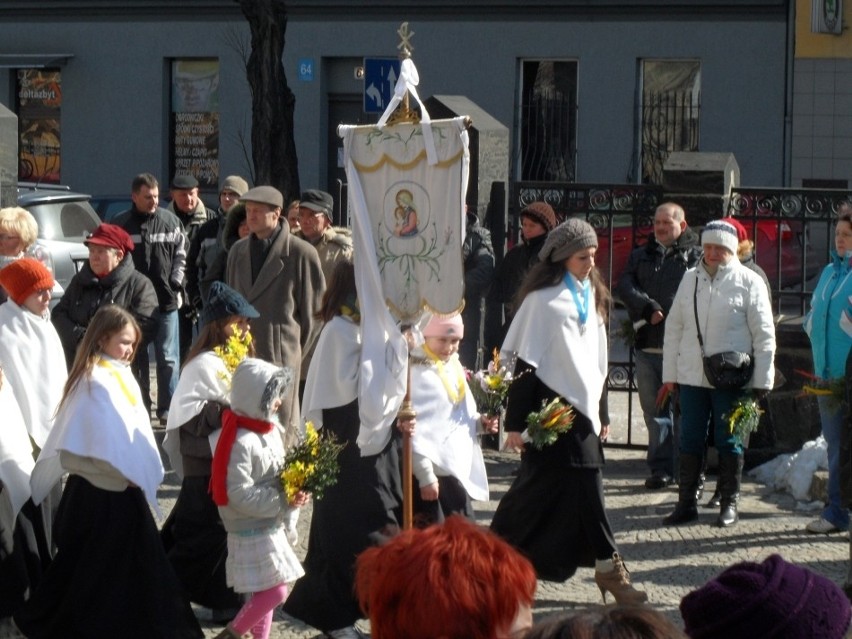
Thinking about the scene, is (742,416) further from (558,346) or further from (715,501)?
(558,346)

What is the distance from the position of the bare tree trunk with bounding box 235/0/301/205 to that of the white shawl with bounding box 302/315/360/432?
495 inches

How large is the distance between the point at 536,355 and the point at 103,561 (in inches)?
84.2

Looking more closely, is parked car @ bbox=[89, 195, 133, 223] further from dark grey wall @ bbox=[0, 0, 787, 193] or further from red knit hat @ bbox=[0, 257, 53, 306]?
red knit hat @ bbox=[0, 257, 53, 306]

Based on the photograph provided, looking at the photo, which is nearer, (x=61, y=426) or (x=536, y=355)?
(x=61, y=426)

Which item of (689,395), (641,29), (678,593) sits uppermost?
(641,29)

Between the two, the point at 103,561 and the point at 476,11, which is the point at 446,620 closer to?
the point at 103,561

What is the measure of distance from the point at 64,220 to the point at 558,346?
32.5 feet

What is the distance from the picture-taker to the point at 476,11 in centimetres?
2423

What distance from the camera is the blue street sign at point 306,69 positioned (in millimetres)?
24938

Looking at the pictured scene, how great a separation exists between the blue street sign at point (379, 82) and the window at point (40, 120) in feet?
45.7

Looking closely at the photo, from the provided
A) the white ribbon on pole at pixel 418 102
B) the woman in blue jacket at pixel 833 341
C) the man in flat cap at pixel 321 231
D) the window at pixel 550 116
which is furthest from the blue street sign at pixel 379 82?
the window at pixel 550 116

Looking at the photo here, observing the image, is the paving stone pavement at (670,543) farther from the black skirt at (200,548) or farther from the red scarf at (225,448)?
the red scarf at (225,448)

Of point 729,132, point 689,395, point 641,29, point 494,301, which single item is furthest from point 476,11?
point 689,395

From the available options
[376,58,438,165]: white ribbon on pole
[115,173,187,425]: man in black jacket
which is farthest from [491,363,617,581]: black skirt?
[115,173,187,425]: man in black jacket
